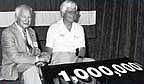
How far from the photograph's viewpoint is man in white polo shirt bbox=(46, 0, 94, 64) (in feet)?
9.89

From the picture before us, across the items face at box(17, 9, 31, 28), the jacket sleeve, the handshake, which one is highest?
face at box(17, 9, 31, 28)

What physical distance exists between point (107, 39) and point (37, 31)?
1128 mm

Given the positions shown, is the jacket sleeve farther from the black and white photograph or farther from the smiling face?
the smiling face

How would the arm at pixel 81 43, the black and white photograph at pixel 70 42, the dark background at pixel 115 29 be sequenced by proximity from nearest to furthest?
the black and white photograph at pixel 70 42 → the arm at pixel 81 43 → the dark background at pixel 115 29

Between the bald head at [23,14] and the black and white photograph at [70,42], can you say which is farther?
the bald head at [23,14]

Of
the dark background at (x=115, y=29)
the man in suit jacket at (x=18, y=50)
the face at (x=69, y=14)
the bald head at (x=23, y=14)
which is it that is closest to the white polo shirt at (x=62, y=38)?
the face at (x=69, y=14)

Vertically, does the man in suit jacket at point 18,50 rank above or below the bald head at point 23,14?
below

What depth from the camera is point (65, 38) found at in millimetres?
3076

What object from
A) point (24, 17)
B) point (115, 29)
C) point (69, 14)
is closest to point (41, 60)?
point (24, 17)

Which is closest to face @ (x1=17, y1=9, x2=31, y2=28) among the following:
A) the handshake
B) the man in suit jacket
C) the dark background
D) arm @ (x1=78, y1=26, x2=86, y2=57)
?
the man in suit jacket

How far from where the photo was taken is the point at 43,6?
11.7 feet

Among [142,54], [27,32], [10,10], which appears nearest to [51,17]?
[10,10]

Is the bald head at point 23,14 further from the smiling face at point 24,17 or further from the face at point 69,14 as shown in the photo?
the face at point 69,14

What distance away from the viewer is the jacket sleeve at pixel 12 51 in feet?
8.48
